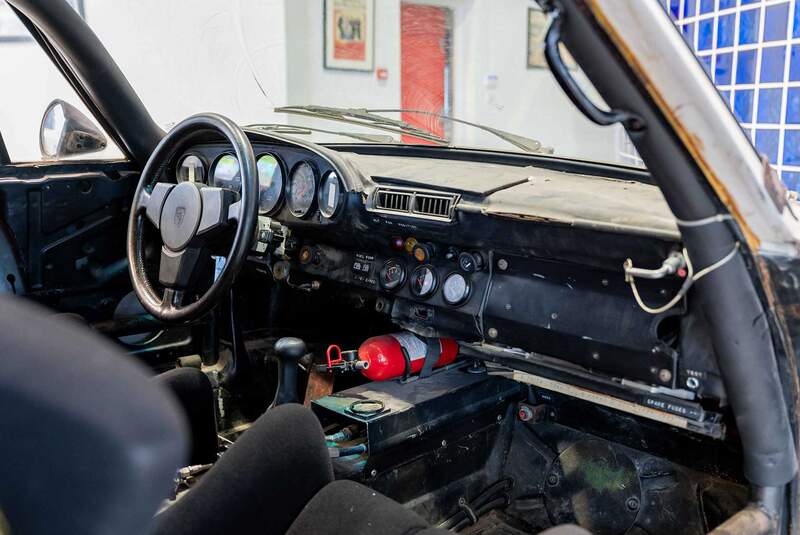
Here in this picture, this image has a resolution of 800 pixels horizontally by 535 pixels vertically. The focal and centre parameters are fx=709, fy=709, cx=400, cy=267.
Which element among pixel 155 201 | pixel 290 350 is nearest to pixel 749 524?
pixel 290 350

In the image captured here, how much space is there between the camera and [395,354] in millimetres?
2053

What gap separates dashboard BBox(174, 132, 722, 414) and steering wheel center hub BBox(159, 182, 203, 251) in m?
0.28

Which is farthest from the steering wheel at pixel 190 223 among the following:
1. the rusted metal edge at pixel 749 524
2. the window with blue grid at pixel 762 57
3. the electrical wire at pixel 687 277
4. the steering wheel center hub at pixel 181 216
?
the window with blue grid at pixel 762 57

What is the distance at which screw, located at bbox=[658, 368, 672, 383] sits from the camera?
56.4 inches

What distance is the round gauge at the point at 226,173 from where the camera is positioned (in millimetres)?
2252

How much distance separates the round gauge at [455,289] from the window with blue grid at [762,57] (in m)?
2.75

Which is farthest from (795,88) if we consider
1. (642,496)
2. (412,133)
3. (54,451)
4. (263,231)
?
(54,451)

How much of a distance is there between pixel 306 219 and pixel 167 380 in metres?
0.65

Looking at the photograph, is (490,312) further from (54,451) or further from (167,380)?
(54,451)

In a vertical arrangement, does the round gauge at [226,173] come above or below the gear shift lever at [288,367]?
above

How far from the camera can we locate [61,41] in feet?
7.43

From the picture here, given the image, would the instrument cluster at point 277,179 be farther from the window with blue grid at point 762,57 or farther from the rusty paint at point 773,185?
the window with blue grid at point 762,57

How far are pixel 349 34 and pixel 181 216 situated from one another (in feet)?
14.3

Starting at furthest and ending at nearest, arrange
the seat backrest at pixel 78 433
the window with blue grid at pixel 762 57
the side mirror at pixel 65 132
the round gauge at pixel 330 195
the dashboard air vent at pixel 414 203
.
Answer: the window with blue grid at pixel 762 57 < the side mirror at pixel 65 132 < the round gauge at pixel 330 195 < the dashboard air vent at pixel 414 203 < the seat backrest at pixel 78 433
